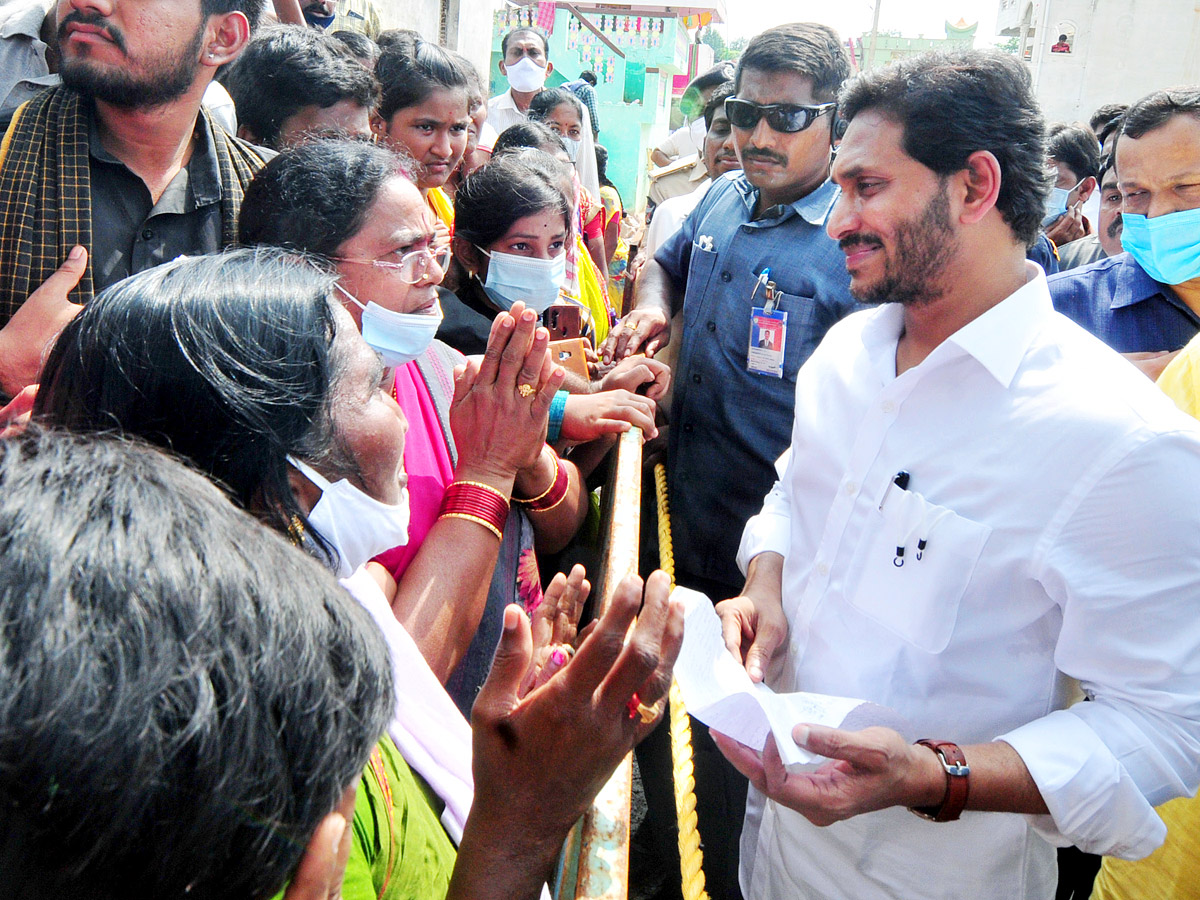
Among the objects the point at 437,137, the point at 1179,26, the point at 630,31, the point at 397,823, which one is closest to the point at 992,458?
the point at 397,823

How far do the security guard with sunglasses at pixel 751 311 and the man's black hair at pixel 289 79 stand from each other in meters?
1.30

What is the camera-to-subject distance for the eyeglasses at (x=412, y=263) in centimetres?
211

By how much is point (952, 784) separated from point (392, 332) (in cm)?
153

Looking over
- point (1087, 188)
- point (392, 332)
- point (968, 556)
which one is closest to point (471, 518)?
point (392, 332)

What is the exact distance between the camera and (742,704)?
143 cm

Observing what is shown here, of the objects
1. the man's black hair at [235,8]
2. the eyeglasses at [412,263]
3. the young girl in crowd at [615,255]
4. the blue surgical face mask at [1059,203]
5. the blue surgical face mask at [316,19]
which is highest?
the blue surgical face mask at [316,19]

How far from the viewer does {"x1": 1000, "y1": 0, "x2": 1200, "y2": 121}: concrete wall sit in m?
20.0

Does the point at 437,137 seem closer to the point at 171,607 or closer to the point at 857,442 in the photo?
the point at 857,442

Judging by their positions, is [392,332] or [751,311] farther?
[751,311]

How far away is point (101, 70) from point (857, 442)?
2094mm

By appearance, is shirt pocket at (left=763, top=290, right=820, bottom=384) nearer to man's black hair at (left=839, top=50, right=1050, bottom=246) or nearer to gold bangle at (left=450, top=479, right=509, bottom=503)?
man's black hair at (left=839, top=50, right=1050, bottom=246)

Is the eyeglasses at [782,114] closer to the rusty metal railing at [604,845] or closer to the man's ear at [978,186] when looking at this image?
the man's ear at [978,186]

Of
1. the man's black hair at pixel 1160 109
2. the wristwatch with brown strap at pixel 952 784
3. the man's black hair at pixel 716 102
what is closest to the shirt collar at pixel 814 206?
the man's black hair at pixel 1160 109

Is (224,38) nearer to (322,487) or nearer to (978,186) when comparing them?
(322,487)
